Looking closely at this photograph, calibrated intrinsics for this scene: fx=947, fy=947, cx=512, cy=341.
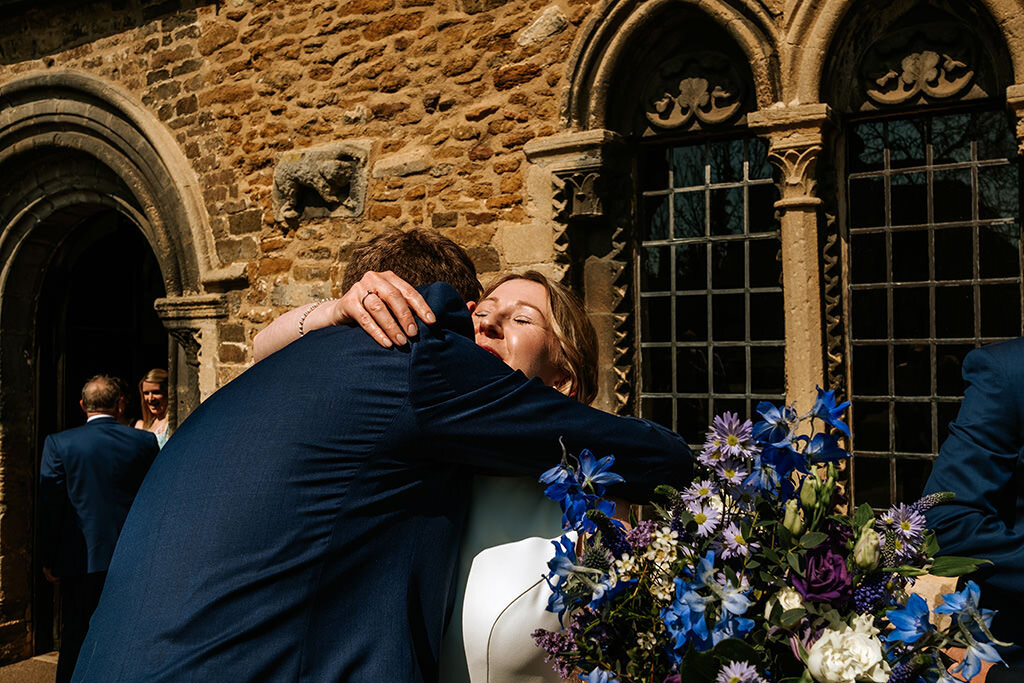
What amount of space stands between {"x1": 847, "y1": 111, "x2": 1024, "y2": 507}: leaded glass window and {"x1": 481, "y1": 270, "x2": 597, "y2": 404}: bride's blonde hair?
9.21ft

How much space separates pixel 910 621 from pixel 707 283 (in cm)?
401

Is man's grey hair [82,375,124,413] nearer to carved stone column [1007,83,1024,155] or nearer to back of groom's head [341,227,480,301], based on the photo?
back of groom's head [341,227,480,301]

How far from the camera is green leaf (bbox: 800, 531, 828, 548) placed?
107 centimetres

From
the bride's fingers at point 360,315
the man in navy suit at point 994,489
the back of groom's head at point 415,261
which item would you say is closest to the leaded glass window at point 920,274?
the man in navy suit at point 994,489

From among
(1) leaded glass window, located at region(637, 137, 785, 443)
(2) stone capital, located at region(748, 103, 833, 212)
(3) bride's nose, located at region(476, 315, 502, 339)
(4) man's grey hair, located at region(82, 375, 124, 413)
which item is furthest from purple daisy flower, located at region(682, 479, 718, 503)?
(4) man's grey hair, located at region(82, 375, 124, 413)

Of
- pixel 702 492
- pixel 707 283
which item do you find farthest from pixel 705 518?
pixel 707 283

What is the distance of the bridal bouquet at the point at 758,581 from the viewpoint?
1.06m

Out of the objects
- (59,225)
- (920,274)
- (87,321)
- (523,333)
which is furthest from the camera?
(87,321)

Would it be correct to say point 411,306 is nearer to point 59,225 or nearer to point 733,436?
point 733,436

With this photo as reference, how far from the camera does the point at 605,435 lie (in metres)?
1.57

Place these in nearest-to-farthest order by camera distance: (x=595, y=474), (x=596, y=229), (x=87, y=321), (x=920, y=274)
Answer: (x=595, y=474) → (x=920, y=274) → (x=596, y=229) → (x=87, y=321)

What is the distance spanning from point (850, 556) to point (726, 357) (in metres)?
3.87

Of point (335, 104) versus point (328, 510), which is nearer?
point (328, 510)

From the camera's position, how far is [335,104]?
19.2 feet
